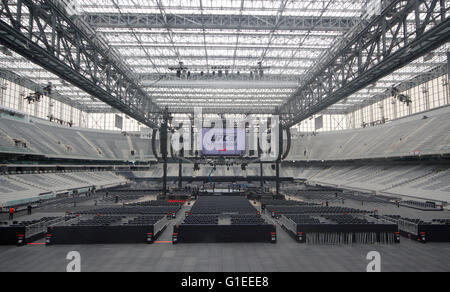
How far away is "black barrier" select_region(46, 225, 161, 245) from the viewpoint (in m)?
13.3

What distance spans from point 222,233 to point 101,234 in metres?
7.35

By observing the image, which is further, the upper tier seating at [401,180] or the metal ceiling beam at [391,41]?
the upper tier seating at [401,180]

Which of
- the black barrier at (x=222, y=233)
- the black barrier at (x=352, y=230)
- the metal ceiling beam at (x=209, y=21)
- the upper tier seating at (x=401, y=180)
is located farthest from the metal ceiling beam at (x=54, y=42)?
the upper tier seating at (x=401, y=180)

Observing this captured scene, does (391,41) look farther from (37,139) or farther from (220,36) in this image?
(37,139)

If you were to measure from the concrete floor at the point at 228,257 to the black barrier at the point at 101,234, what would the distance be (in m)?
0.46

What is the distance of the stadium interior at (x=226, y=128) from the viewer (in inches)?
469

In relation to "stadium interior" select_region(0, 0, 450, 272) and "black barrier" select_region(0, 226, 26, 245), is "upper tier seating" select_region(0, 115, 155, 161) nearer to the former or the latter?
"stadium interior" select_region(0, 0, 450, 272)

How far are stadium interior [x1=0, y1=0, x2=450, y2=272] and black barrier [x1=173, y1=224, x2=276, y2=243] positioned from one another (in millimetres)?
82

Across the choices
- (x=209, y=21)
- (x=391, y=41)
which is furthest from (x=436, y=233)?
(x=209, y=21)

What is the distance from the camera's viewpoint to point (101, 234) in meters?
13.4

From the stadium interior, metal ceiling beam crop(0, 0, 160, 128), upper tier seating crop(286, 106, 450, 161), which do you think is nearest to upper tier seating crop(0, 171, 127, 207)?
the stadium interior

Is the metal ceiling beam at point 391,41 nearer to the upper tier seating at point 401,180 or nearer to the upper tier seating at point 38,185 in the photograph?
the upper tier seating at point 401,180
